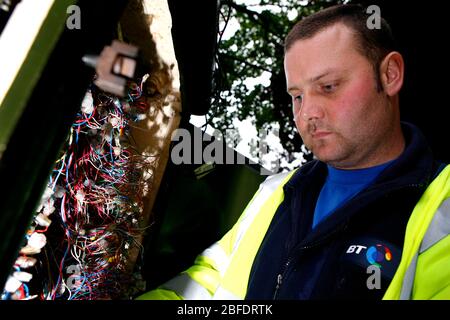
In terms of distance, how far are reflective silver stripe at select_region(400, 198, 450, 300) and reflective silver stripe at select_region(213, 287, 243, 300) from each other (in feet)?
2.42

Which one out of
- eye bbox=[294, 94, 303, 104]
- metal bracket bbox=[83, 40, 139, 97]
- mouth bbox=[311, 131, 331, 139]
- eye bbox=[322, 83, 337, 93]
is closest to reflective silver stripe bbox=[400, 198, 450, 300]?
mouth bbox=[311, 131, 331, 139]

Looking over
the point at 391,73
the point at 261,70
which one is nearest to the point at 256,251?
the point at 391,73

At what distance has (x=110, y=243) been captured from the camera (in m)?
2.43

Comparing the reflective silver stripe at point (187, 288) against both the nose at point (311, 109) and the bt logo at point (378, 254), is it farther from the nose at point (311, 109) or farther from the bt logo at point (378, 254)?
the nose at point (311, 109)

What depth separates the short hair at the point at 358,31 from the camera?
172 cm

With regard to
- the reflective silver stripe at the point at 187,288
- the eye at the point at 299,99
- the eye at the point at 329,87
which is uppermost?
the eye at the point at 329,87

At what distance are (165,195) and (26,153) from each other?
2.73 meters

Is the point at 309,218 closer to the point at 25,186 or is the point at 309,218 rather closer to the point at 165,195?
the point at 25,186

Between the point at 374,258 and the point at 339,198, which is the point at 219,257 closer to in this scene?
the point at 339,198

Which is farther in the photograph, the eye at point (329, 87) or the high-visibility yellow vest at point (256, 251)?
the eye at point (329, 87)

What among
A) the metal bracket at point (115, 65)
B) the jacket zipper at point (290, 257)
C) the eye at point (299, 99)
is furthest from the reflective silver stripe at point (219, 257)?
the metal bracket at point (115, 65)

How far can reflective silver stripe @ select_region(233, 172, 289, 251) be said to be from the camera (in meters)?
1.87

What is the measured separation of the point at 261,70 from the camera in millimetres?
6031
